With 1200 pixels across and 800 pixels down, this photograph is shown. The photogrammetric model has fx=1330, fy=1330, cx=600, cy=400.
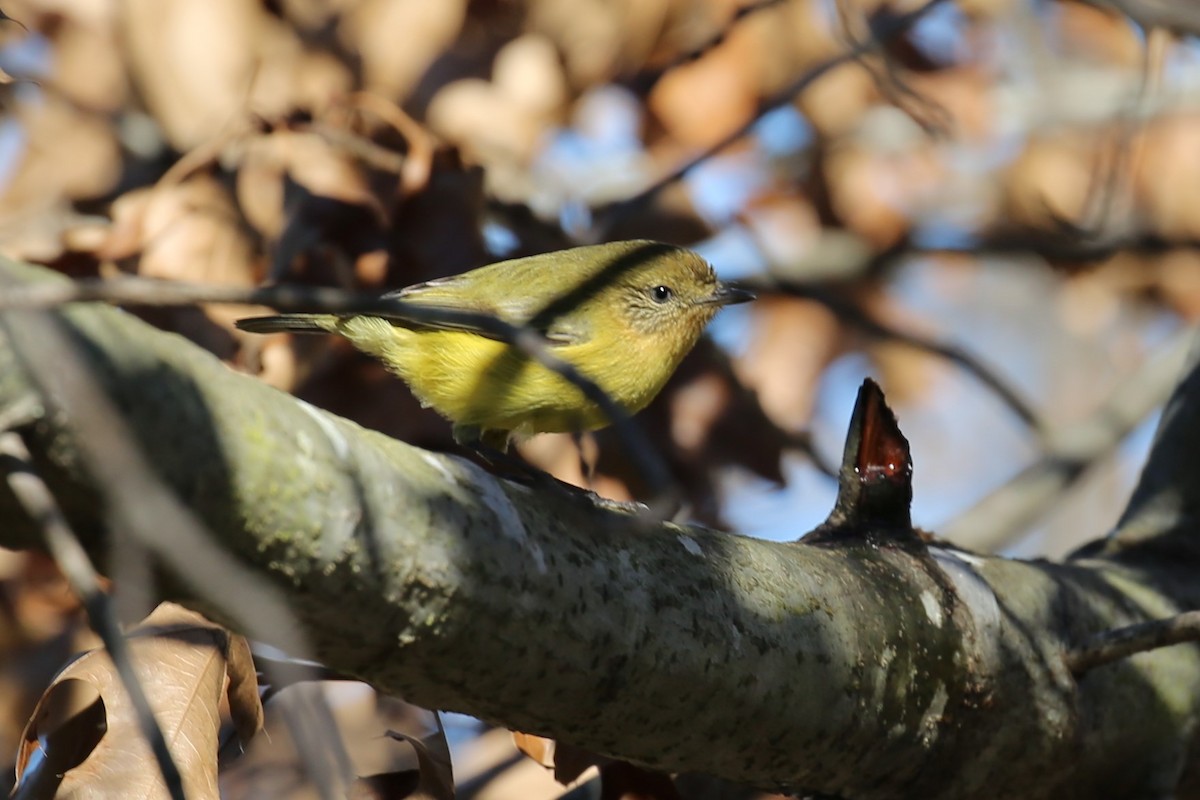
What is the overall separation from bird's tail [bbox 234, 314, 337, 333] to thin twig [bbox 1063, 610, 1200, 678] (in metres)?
2.39

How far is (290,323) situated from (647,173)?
2435 mm

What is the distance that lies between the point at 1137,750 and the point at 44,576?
13.8ft

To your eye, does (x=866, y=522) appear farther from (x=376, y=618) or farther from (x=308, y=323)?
(x=308, y=323)

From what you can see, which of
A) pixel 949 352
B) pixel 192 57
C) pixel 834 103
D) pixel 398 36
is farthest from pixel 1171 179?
pixel 192 57

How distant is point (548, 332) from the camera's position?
163 inches

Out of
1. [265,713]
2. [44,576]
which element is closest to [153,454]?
[265,713]

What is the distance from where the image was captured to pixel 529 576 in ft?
6.45

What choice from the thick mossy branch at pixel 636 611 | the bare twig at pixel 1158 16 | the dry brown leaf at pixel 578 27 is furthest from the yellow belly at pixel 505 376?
the dry brown leaf at pixel 578 27

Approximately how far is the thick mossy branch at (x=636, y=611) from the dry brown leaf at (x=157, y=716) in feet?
2.59

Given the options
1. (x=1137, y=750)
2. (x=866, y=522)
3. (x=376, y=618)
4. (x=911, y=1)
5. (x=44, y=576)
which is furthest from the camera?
(x=911, y=1)

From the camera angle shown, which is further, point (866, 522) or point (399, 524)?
point (866, 522)

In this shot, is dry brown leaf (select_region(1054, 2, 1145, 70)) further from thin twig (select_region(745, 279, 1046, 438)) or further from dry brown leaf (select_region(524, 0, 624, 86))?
thin twig (select_region(745, 279, 1046, 438))

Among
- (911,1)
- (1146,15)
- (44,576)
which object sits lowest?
(44,576)

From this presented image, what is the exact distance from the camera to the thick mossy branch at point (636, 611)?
1508 mm
